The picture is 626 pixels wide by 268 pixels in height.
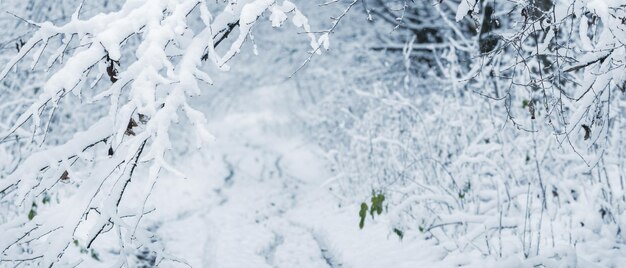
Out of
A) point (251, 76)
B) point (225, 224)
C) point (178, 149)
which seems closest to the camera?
point (225, 224)

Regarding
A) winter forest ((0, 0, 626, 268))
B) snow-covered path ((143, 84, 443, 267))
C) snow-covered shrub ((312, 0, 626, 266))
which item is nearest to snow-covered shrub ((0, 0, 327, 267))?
winter forest ((0, 0, 626, 268))

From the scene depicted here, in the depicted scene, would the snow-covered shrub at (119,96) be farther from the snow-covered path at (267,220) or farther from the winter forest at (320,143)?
the snow-covered path at (267,220)

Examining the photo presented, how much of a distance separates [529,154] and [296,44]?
8821mm

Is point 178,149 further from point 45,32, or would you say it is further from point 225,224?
point 45,32

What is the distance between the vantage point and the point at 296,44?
13586 millimetres

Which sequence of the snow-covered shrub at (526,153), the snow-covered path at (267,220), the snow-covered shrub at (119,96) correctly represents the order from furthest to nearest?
the snow-covered path at (267,220) < the snow-covered shrub at (526,153) < the snow-covered shrub at (119,96)

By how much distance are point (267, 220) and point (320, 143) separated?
19.2ft

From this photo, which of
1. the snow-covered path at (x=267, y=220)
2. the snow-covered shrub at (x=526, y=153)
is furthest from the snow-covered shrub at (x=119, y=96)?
the snow-covered path at (x=267, y=220)

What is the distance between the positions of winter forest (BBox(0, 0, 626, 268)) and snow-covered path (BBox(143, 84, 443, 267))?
49 millimetres

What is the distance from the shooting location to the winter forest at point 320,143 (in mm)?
2240

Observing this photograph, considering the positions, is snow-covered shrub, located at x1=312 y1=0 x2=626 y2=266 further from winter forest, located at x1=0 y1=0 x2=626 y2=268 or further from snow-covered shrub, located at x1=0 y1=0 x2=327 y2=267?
snow-covered shrub, located at x1=0 y1=0 x2=327 y2=267

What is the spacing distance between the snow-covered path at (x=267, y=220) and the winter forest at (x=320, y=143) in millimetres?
49

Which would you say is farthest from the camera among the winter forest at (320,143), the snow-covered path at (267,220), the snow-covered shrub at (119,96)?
the snow-covered path at (267,220)

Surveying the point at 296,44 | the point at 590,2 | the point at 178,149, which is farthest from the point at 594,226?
the point at 178,149
